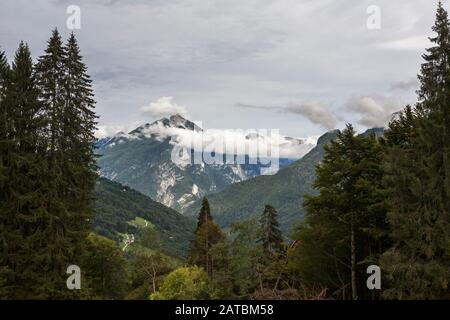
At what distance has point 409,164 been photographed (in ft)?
84.0

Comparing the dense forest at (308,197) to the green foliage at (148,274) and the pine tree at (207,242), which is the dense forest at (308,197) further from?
the pine tree at (207,242)

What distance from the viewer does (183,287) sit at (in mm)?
18875

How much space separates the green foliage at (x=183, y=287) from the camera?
1462 cm

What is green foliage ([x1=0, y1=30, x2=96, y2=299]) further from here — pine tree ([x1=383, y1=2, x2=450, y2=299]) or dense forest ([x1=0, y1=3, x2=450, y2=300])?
pine tree ([x1=383, y1=2, x2=450, y2=299])

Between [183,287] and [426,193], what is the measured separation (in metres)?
14.6

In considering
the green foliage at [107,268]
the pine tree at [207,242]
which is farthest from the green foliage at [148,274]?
the pine tree at [207,242]

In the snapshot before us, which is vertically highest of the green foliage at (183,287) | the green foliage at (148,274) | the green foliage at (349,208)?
the green foliage at (349,208)

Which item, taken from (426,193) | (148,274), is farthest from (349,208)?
(148,274)

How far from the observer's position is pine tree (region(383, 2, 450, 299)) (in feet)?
78.6

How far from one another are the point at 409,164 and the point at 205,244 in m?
34.7

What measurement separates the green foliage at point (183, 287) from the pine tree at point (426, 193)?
11.3 meters

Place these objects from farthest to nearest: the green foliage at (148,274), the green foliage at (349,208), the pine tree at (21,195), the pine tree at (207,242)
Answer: the pine tree at (207,242)
the green foliage at (148,274)
the green foliage at (349,208)
the pine tree at (21,195)

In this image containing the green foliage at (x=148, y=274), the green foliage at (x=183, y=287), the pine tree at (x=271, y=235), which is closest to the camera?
the green foliage at (x=183, y=287)
